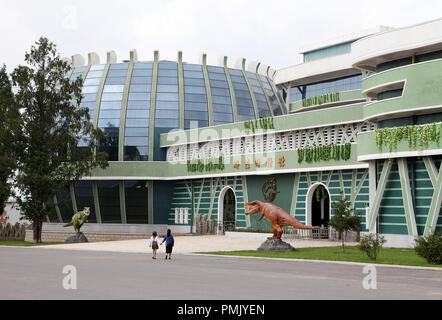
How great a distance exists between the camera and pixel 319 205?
5312 cm

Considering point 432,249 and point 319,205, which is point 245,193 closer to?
point 319,205

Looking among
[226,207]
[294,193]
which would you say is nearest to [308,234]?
[294,193]

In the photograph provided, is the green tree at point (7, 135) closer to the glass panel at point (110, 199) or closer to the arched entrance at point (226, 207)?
the glass panel at point (110, 199)

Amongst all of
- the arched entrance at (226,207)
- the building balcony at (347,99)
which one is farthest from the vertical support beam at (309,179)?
the arched entrance at (226,207)

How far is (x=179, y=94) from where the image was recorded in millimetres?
63625

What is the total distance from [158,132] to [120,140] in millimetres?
3641

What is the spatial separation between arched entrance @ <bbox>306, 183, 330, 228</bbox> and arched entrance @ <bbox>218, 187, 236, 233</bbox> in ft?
23.8

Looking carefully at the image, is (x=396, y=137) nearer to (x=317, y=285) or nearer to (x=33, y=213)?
(x=317, y=285)

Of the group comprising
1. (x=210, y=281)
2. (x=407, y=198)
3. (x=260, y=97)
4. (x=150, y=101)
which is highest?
(x=260, y=97)

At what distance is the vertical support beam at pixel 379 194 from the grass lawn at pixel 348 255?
2680 millimetres

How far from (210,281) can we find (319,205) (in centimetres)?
3507

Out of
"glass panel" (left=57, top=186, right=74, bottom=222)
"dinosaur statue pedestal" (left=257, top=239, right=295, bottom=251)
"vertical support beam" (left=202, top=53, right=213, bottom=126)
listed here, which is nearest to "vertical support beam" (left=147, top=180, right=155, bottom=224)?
"glass panel" (left=57, top=186, right=74, bottom=222)

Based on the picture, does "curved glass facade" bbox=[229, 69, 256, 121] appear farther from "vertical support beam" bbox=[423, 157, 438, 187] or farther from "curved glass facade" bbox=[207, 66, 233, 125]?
"vertical support beam" bbox=[423, 157, 438, 187]

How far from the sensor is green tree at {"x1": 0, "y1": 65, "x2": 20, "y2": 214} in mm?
45781
